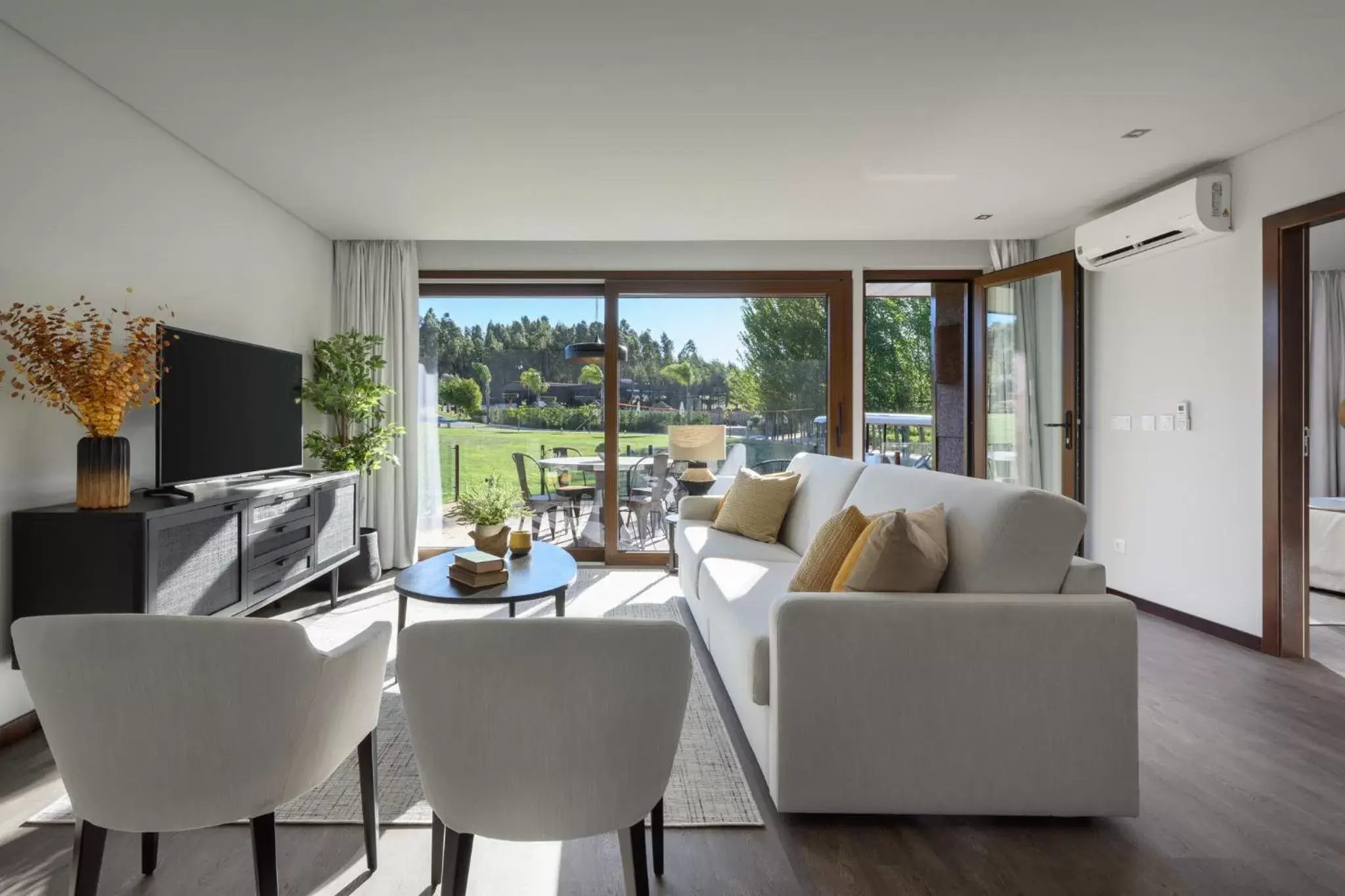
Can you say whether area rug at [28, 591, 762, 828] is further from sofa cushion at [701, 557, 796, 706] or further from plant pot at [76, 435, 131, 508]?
plant pot at [76, 435, 131, 508]

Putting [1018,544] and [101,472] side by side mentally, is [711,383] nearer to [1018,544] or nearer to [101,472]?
[1018,544]

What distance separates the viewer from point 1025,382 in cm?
486

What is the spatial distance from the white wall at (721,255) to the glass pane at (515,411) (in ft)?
1.05

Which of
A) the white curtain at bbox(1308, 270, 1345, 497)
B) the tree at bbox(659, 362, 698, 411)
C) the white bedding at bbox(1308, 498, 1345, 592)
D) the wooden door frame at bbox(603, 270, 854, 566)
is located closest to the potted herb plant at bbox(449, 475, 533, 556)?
the wooden door frame at bbox(603, 270, 854, 566)

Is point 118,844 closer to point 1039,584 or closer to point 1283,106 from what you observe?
point 1039,584

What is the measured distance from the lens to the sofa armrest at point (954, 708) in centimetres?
182

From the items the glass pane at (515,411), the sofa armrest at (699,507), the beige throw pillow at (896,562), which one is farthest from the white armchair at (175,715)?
the glass pane at (515,411)

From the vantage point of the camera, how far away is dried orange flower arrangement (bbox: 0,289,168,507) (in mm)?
2311

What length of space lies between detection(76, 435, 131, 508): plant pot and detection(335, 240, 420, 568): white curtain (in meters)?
2.39

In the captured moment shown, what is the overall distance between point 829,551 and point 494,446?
3.68m

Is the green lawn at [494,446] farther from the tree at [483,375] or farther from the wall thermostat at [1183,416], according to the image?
the wall thermostat at [1183,416]

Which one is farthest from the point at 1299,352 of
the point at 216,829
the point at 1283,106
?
the point at 216,829

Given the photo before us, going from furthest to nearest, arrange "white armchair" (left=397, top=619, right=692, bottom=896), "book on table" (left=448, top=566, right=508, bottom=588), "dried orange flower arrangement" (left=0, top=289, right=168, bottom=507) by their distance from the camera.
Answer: "book on table" (left=448, top=566, right=508, bottom=588), "dried orange flower arrangement" (left=0, top=289, right=168, bottom=507), "white armchair" (left=397, top=619, right=692, bottom=896)

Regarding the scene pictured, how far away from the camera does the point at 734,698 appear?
2.32 m
